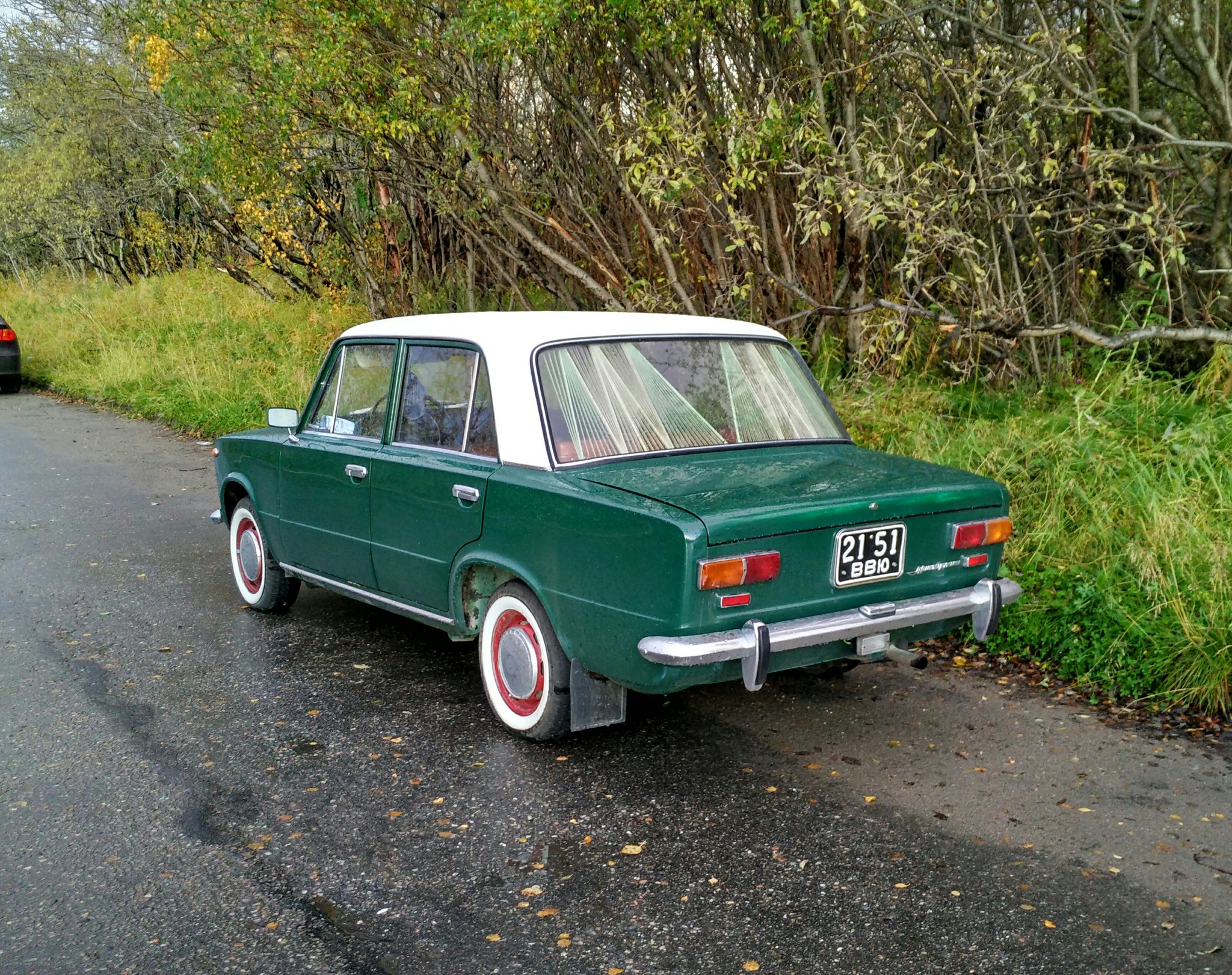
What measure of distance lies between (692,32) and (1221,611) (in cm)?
552

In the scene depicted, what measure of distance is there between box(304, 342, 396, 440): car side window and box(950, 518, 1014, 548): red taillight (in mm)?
2606

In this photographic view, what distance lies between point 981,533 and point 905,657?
0.57 m

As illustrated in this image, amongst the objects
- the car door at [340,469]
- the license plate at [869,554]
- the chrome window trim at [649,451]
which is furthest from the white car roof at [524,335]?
the license plate at [869,554]

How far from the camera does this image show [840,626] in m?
4.25

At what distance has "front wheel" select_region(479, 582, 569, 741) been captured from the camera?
459 cm

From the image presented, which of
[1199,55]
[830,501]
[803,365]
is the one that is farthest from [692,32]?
[830,501]

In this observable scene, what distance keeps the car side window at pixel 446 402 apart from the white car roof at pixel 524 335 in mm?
76

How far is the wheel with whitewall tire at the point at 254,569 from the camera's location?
6.67 meters

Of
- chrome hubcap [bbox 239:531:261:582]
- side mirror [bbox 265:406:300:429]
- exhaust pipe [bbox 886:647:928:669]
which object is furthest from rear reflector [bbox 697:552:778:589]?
chrome hubcap [bbox 239:531:261:582]

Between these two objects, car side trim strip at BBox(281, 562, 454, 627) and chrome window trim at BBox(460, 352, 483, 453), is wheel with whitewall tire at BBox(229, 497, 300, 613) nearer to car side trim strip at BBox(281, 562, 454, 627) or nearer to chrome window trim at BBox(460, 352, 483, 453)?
car side trim strip at BBox(281, 562, 454, 627)

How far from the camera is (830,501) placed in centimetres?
427

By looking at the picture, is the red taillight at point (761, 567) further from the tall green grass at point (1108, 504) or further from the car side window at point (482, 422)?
the tall green grass at point (1108, 504)

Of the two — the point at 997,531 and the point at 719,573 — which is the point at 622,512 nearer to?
the point at 719,573

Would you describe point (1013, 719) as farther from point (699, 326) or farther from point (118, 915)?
point (118, 915)
